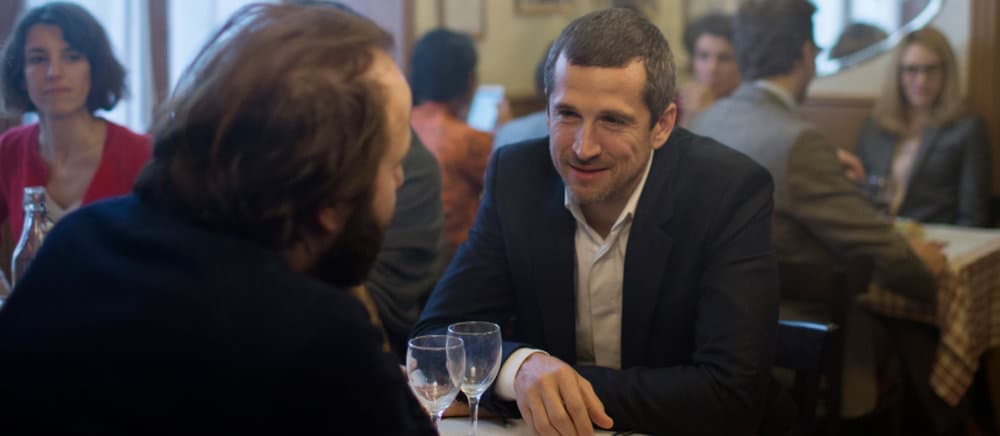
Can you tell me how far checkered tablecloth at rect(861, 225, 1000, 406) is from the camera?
3148 mm


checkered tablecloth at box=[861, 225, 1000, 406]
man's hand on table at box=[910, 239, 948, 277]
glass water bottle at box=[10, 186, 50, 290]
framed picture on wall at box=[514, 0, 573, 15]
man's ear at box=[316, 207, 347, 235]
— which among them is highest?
framed picture on wall at box=[514, 0, 573, 15]

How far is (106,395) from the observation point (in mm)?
909

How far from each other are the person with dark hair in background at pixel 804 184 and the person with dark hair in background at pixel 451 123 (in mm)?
830

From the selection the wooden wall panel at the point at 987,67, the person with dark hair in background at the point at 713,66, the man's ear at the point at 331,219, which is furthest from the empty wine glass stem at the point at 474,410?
the wooden wall panel at the point at 987,67

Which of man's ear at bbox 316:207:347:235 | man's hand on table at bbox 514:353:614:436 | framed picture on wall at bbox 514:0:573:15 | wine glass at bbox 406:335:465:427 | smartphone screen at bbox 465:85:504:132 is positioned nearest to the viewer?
man's ear at bbox 316:207:347:235

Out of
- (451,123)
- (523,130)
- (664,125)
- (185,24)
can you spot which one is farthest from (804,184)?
(185,24)

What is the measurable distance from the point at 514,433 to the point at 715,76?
3.70 metres

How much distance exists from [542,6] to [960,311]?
3147mm

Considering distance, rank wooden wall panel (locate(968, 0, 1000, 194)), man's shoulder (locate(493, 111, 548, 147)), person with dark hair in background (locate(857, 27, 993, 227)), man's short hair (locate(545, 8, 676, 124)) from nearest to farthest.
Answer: man's short hair (locate(545, 8, 676, 124)) → man's shoulder (locate(493, 111, 548, 147)) → person with dark hair in background (locate(857, 27, 993, 227)) → wooden wall panel (locate(968, 0, 1000, 194))

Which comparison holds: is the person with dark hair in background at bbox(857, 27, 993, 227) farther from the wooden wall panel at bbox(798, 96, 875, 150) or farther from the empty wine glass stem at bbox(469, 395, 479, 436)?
the empty wine glass stem at bbox(469, 395, 479, 436)

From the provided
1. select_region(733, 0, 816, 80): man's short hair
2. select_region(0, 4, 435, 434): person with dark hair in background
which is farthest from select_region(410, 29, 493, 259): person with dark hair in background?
select_region(0, 4, 435, 434): person with dark hair in background

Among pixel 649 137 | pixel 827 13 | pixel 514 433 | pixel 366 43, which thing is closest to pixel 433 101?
pixel 649 137

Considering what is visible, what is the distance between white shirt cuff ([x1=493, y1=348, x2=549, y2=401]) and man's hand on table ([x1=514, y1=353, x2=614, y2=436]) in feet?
0.16

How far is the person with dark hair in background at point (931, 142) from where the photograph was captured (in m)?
4.79
